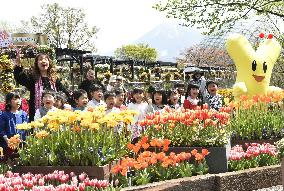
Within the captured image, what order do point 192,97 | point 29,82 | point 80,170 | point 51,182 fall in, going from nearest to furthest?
1. point 51,182
2. point 80,170
3. point 29,82
4. point 192,97

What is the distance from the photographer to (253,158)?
705cm

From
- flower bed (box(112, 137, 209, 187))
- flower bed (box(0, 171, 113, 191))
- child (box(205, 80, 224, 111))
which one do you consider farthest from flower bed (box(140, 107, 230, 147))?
child (box(205, 80, 224, 111))

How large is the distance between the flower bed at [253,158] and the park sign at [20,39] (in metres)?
16.3

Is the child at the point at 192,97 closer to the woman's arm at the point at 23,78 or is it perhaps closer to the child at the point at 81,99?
the child at the point at 81,99

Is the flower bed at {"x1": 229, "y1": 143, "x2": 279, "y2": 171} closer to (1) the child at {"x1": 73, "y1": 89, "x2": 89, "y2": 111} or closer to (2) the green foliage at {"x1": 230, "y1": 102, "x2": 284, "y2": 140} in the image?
(2) the green foliage at {"x1": 230, "y1": 102, "x2": 284, "y2": 140}

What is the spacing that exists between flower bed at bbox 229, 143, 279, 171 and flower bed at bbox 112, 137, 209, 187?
532 millimetres

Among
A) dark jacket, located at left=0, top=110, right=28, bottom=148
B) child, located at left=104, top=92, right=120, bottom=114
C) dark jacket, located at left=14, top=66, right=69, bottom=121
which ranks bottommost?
dark jacket, located at left=0, top=110, right=28, bottom=148

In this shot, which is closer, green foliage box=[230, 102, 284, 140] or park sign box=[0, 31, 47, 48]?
green foliage box=[230, 102, 284, 140]

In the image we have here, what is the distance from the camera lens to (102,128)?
20.2 feet

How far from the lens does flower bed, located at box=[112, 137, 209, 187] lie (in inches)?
227

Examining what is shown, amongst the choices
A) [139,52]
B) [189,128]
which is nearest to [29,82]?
[189,128]

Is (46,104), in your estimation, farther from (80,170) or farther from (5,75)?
(5,75)

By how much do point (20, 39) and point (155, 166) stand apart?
21.0 meters

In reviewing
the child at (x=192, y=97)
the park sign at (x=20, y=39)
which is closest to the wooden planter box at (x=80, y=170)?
the child at (x=192, y=97)
